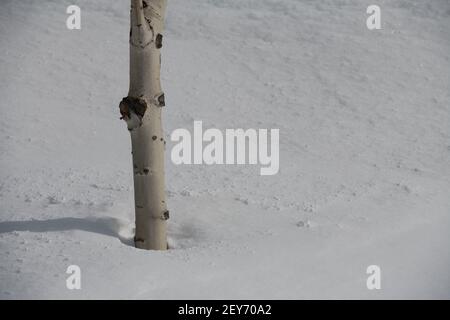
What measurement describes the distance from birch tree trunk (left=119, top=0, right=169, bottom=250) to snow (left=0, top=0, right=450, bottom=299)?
0.24 metres

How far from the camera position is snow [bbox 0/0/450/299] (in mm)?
5027

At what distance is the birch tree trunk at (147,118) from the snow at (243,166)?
0.24 meters

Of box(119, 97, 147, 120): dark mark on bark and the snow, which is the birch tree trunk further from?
the snow

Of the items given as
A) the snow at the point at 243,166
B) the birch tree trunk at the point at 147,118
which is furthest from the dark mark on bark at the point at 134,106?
the snow at the point at 243,166

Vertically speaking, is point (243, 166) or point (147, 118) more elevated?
point (243, 166)

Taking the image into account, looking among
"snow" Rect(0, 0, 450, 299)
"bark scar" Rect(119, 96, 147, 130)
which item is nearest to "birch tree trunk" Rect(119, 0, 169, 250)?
"bark scar" Rect(119, 96, 147, 130)

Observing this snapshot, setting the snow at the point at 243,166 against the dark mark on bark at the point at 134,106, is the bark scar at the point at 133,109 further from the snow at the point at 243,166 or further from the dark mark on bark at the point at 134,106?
the snow at the point at 243,166

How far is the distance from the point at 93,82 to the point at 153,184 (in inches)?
168

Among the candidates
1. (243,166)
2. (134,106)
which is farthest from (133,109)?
(243,166)

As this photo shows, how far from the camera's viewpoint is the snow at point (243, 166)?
5.03m

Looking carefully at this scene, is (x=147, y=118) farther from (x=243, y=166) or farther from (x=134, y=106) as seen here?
(x=243, y=166)

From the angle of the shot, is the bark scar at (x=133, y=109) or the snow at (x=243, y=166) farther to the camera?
the bark scar at (x=133, y=109)

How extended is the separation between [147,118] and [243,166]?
2.28 metres

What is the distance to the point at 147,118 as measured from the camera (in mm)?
5227
